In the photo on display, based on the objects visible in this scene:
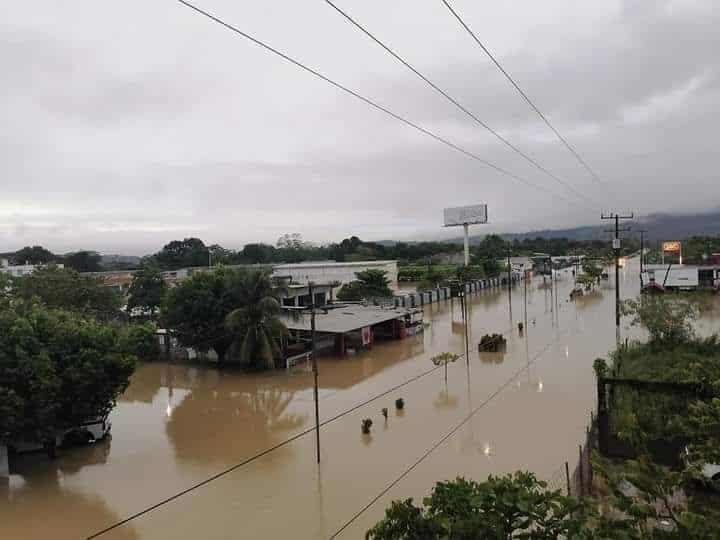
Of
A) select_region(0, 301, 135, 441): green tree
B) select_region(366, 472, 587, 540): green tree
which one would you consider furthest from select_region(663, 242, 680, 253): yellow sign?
select_region(366, 472, 587, 540): green tree

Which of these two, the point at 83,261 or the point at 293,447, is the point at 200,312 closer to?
the point at 293,447

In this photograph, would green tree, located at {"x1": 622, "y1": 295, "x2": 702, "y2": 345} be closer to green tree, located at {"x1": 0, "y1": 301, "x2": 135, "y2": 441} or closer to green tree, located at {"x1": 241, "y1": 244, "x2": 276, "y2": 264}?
green tree, located at {"x1": 0, "y1": 301, "x2": 135, "y2": 441}

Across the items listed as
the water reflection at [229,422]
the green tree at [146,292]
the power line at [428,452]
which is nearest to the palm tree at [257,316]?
the water reflection at [229,422]

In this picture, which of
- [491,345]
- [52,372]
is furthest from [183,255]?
[52,372]

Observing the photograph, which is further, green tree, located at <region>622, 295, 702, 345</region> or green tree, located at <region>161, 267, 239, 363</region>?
green tree, located at <region>161, 267, 239, 363</region>

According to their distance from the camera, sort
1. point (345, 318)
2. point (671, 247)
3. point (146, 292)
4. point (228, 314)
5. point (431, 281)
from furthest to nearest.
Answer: point (671, 247), point (431, 281), point (146, 292), point (345, 318), point (228, 314)

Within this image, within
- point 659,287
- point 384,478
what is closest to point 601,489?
point 384,478

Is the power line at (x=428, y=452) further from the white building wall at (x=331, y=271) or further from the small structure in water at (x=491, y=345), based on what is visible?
the white building wall at (x=331, y=271)
